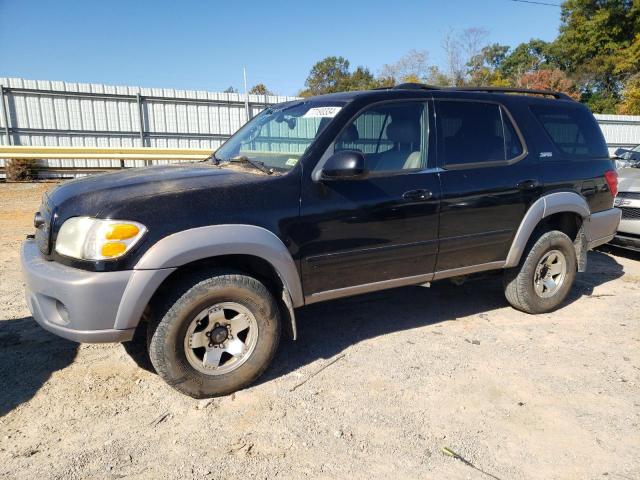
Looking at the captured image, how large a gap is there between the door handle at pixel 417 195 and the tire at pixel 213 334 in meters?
1.22

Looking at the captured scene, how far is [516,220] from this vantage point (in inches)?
160

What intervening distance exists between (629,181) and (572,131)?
8.42ft

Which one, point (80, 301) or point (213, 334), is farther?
point (213, 334)

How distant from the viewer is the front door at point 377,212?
125 inches

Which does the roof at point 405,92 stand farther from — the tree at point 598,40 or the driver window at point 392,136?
the tree at point 598,40

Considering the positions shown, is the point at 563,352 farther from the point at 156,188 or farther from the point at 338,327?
the point at 156,188

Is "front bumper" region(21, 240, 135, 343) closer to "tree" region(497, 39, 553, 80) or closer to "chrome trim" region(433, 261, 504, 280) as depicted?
"chrome trim" region(433, 261, 504, 280)

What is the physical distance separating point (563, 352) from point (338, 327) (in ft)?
5.83

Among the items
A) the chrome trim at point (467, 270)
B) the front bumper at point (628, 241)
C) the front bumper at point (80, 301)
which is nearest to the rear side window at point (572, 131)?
the chrome trim at point (467, 270)

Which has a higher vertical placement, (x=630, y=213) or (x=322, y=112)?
(x=322, y=112)

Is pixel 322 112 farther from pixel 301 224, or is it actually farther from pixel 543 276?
pixel 543 276

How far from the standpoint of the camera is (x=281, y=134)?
3.79 m

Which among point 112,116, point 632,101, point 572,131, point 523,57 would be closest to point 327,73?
point 523,57

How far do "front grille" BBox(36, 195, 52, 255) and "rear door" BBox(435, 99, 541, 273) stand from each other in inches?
105
